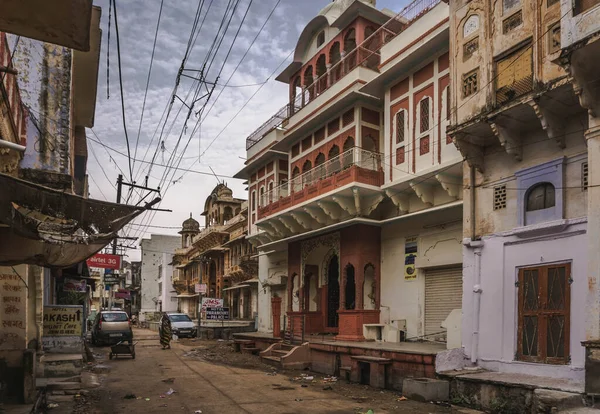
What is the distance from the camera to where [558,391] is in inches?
355

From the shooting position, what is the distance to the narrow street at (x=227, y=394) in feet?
34.9

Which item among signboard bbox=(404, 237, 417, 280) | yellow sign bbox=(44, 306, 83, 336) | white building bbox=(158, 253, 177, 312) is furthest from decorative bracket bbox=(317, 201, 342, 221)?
white building bbox=(158, 253, 177, 312)

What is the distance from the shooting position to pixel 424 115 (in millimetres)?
16375

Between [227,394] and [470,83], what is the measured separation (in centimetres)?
931

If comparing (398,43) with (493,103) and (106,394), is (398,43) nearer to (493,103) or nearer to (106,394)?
(493,103)

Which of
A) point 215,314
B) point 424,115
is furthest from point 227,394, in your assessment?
point 215,314

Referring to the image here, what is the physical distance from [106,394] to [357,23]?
1562 cm

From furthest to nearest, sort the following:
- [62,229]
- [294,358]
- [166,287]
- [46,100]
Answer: [166,287] < [294,358] < [46,100] < [62,229]

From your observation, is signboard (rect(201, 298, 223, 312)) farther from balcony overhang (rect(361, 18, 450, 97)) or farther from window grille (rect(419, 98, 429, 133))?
window grille (rect(419, 98, 429, 133))

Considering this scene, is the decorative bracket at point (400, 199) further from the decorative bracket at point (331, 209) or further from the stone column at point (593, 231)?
the stone column at point (593, 231)

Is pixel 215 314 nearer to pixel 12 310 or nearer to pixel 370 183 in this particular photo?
pixel 370 183

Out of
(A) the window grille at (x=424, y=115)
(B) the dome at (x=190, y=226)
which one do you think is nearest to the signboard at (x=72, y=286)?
(A) the window grille at (x=424, y=115)

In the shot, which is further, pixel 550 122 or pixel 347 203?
pixel 347 203

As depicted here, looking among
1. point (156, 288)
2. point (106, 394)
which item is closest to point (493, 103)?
point (106, 394)
